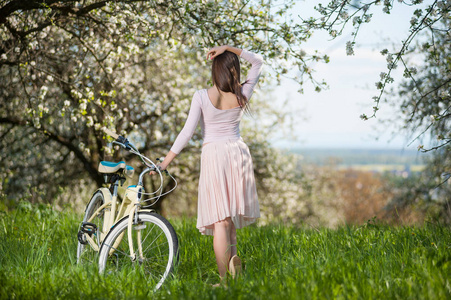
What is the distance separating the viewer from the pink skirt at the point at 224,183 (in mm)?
3883

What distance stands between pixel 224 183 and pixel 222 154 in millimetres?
252

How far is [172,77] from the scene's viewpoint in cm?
1089

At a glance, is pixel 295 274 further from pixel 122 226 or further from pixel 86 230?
pixel 86 230

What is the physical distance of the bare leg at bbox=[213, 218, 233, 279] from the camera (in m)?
3.89

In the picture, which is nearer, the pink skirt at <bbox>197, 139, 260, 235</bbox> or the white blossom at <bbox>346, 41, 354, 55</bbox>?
the pink skirt at <bbox>197, 139, 260, 235</bbox>

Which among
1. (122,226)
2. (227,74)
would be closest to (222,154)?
(227,74)

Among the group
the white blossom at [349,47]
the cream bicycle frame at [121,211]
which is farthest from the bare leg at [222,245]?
the white blossom at [349,47]

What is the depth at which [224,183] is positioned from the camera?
3.89m

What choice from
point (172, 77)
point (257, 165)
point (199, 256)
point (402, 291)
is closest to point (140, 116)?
point (172, 77)

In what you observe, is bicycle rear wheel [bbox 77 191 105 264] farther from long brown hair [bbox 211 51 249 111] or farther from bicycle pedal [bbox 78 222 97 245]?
long brown hair [bbox 211 51 249 111]

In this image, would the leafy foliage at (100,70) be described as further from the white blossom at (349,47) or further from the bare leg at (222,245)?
the bare leg at (222,245)

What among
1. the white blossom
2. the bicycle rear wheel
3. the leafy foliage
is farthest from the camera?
the leafy foliage

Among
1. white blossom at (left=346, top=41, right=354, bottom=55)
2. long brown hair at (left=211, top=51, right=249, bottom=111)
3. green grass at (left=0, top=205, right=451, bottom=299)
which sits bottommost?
green grass at (left=0, top=205, right=451, bottom=299)

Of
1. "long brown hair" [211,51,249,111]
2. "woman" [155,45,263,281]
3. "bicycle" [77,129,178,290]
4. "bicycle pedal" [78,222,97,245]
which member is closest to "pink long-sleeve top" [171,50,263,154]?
"woman" [155,45,263,281]
